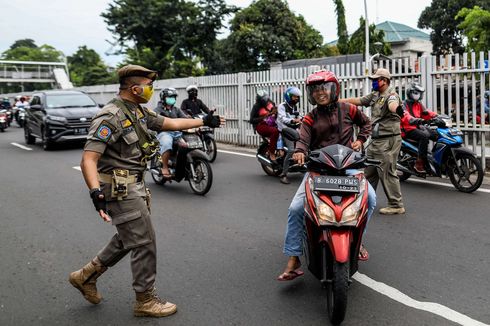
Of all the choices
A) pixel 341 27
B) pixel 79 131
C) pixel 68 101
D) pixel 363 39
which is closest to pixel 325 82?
pixel 79 131

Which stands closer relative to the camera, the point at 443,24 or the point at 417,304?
the point at 417,304

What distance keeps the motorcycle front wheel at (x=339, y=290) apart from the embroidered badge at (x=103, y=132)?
1.78m

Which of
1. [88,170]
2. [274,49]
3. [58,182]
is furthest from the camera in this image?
[274,49]

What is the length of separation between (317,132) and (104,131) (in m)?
1.71

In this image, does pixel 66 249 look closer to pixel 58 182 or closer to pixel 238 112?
pixel 58 182

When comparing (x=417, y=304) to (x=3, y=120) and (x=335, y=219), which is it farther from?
(x=3, y=120)

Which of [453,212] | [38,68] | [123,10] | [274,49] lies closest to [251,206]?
[453,212]

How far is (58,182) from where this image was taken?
9.55m

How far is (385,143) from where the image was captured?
6594mm

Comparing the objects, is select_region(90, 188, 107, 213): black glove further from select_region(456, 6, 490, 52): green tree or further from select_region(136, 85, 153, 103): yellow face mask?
select_region(456, 6, 490, 52): green tree

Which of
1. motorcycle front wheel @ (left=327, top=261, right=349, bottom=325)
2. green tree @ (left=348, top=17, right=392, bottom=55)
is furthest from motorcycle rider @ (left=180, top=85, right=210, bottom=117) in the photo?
green tree @ (left=348, top=17, right=392, bottom=55)

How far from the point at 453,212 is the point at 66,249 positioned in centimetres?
459

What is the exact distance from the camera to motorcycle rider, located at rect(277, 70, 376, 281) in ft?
13.5

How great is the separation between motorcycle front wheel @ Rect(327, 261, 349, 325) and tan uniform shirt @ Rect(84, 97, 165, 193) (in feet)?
5.02
